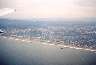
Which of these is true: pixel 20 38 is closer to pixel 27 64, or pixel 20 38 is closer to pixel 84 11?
pixel 27 64

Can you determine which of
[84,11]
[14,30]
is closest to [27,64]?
[14,30]

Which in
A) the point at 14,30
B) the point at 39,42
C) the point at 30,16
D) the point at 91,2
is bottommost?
the point at 39,42

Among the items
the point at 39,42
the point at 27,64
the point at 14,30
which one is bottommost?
the point at 27,64

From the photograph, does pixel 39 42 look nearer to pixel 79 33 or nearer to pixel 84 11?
pixel 79 33

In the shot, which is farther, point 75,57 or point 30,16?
point 30,16

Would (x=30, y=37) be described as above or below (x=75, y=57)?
above

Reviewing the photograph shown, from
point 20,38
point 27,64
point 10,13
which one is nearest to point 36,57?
point 27,64
